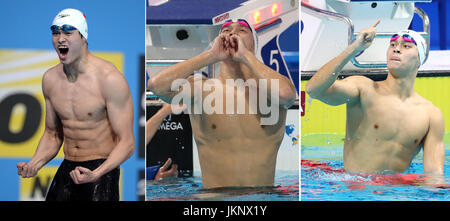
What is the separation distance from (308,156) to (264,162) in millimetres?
1343

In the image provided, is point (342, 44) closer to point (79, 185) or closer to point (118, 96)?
point (118, 96)

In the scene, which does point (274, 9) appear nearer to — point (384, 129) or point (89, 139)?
point (384, 129)

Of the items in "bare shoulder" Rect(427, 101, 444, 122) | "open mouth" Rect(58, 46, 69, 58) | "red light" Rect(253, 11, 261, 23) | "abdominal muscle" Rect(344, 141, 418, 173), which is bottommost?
"abdominal muscle" Rect(344, 141, 418, 173)

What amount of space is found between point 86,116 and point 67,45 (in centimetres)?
51

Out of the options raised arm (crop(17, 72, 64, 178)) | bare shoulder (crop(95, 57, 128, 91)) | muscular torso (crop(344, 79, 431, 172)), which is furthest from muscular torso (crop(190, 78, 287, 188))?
raised arm (crop(17, 72, 64, 178))

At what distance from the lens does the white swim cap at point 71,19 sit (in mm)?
4035

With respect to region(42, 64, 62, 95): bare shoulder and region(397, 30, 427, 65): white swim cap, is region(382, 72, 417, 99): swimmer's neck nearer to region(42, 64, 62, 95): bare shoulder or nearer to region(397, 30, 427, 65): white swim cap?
region(397, 30, 427, 65): white swim cap

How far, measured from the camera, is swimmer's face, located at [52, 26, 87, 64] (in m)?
4.03

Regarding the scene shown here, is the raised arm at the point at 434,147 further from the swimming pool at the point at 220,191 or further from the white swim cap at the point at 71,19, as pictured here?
the white swim cap at the point at 71,19

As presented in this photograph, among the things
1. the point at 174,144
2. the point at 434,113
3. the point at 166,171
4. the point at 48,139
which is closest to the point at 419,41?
the point at 434,113

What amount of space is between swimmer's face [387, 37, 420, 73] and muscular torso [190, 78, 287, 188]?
39.5 inches

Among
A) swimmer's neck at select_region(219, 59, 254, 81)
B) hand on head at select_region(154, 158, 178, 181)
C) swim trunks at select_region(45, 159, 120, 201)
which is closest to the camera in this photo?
swim trunks at select_region(45, 159, 120, 201)

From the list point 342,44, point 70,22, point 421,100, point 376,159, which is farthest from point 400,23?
point 70,22

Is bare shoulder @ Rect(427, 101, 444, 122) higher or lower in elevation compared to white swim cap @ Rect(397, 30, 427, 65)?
lower
